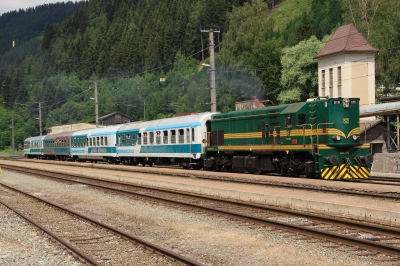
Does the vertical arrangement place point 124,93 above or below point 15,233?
above

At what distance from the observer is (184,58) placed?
132 meters

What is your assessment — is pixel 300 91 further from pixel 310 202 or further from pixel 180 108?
pixel 310 202

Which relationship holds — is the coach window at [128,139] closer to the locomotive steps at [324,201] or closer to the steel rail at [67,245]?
the locomotive steps at [324,201]

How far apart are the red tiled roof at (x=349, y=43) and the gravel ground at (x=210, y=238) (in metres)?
47.2

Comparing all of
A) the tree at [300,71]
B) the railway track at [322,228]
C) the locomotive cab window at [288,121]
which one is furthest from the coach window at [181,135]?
the tree at [300,71]

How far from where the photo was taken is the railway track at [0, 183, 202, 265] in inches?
307

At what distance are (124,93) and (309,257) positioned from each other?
407ft

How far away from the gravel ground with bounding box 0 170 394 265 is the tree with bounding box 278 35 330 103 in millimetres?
53287

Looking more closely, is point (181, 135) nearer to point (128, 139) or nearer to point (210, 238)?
point (128, 139)

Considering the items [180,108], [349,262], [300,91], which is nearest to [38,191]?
[349,262]

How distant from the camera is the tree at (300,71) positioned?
64.1 meters

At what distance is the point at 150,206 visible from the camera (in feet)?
46.5

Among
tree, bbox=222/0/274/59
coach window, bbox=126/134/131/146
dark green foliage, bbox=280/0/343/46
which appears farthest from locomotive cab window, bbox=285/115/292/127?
dark green foliage, bbox=280/0/343/46

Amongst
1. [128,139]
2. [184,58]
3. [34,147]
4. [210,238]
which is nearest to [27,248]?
[210,238]
